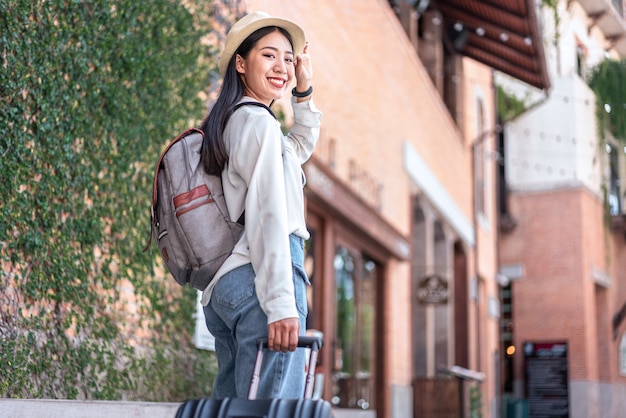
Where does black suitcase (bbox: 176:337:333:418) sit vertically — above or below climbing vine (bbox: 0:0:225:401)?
below

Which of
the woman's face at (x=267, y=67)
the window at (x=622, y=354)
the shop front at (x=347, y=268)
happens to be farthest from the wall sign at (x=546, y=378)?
the woman's face at (x=267, y=67)

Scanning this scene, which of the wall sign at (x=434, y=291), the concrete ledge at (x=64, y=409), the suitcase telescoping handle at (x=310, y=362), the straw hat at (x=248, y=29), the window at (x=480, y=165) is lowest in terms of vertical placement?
the concrete ledge at (x=64, y=409)

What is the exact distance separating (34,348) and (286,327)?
2018 millimetres

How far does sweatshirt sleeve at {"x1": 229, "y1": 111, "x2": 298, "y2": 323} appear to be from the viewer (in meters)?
2.39

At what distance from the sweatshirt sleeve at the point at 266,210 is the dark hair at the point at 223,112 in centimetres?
6

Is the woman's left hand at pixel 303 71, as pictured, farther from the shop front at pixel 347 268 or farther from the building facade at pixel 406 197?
the shop front at pixel 347 268

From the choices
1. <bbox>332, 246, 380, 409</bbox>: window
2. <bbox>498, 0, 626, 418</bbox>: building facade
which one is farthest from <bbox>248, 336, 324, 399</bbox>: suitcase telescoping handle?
<bbox>498, 0, 626, 418</bbox>: building facade

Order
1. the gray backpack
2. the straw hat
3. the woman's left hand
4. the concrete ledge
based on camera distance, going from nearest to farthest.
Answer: the gray backpack < the straw hat < the woman's left hand < the concrete ledge

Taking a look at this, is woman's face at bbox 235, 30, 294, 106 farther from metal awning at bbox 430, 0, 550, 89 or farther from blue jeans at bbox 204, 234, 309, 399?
metal awning at bbox 430, 0, 550, 89

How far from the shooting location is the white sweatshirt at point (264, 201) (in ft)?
7.88

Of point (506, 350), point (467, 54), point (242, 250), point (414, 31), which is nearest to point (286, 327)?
point (242, 250)

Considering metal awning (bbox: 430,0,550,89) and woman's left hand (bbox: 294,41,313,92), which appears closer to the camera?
woman's left hand (bbox: 294,41,313,92)

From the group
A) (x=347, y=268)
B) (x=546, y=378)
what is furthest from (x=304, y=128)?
(x=546, y=378)

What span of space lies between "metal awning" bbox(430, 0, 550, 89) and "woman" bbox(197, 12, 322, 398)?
33.7 ft
